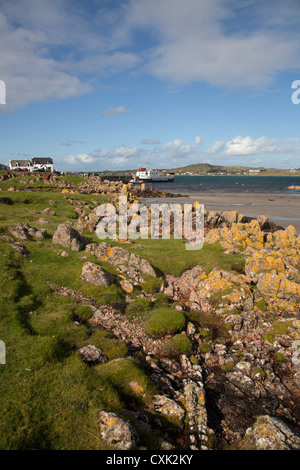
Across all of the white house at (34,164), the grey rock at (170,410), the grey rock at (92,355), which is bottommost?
the grey rock at (170,410)

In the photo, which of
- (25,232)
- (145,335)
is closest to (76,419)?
(145,335)

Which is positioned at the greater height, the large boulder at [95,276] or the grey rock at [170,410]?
the large boulder at [95,276]

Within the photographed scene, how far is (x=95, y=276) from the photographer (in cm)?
1916

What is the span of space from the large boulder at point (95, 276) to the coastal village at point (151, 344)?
0.25ft

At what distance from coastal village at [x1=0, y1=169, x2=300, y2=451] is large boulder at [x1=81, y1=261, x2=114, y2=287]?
76mm

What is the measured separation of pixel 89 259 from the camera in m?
22.6

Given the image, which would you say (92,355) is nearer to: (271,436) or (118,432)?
(118,432)

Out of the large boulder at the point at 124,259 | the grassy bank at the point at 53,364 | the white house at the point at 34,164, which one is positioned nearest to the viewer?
the grassy bank at the point at 53,364

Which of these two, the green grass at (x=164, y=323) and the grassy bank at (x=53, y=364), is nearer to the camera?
the grassy bank at (x=53, y=364)

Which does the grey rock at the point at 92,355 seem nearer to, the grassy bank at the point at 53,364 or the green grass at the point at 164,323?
the grassy bank at the point at 53,364

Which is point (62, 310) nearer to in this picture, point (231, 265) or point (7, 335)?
point (7, 335)

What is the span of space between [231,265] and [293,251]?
239 inches

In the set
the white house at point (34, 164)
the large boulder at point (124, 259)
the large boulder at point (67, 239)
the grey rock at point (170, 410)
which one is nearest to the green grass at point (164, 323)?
the grey rock at point (170, 410)

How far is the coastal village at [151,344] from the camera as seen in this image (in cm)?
865
